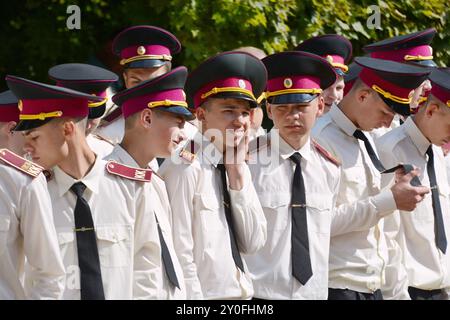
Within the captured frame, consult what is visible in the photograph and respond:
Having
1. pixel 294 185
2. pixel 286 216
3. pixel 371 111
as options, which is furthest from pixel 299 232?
pixel 371 111

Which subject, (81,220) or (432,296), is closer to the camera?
(81,220)

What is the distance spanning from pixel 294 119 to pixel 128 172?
1.50 metres

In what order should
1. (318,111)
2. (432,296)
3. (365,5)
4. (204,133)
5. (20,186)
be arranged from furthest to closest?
1. (365,5)
2. (432,296)
3. (318,111)
4. (204,133)
5. (20,186)

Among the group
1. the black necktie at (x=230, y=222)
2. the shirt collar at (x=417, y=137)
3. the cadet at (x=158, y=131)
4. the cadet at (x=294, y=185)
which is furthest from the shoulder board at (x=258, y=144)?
the shirt collar at (x=417, y=137)

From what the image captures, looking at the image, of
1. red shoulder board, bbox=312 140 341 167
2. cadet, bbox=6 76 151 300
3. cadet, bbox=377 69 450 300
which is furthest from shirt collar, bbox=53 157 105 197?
cadet, bbox=377 69 450 300

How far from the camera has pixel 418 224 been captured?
27.8ft

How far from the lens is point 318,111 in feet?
25.5

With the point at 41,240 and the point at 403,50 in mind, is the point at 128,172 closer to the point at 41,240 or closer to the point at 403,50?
the point at 41,240

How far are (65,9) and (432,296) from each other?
209 inches

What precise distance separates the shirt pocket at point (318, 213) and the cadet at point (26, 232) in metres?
2.02

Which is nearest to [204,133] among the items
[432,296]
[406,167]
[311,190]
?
[311,190]

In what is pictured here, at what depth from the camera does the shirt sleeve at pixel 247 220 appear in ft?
23.1

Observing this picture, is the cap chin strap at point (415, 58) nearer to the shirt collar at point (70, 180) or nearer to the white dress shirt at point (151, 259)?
the white dress shirt at point (151, 259)

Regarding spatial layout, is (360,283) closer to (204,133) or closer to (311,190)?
(311,190)
